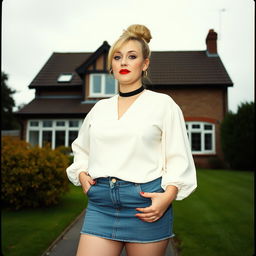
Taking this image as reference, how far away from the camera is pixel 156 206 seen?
194 centimetres

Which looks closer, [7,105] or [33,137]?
[33,137]

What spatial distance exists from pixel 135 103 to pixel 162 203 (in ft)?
2.55

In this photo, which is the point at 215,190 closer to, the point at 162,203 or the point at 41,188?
the point at 41,188

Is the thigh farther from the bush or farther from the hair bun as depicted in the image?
the bush

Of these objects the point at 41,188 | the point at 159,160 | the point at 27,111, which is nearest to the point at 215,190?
the point at 41,188

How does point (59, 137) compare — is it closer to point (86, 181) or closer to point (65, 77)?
point (65, 77)

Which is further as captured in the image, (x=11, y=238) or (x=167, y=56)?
(x=167, y=56)

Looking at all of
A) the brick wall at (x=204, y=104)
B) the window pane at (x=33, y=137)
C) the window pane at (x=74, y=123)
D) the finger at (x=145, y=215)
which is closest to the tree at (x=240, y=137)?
the brick wall at (x=204, y=104)

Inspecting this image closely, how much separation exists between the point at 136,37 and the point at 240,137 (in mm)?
14538

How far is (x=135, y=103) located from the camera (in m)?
2.22

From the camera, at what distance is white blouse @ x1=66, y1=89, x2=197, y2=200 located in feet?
6.70

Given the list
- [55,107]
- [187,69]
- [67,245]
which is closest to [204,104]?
[187,69]

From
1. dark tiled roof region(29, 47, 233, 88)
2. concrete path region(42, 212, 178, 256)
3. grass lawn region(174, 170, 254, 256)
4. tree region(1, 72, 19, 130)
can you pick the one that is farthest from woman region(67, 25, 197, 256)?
tree region(1, 72, 19, 130)

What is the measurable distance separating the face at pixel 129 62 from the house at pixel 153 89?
15.5 metres
